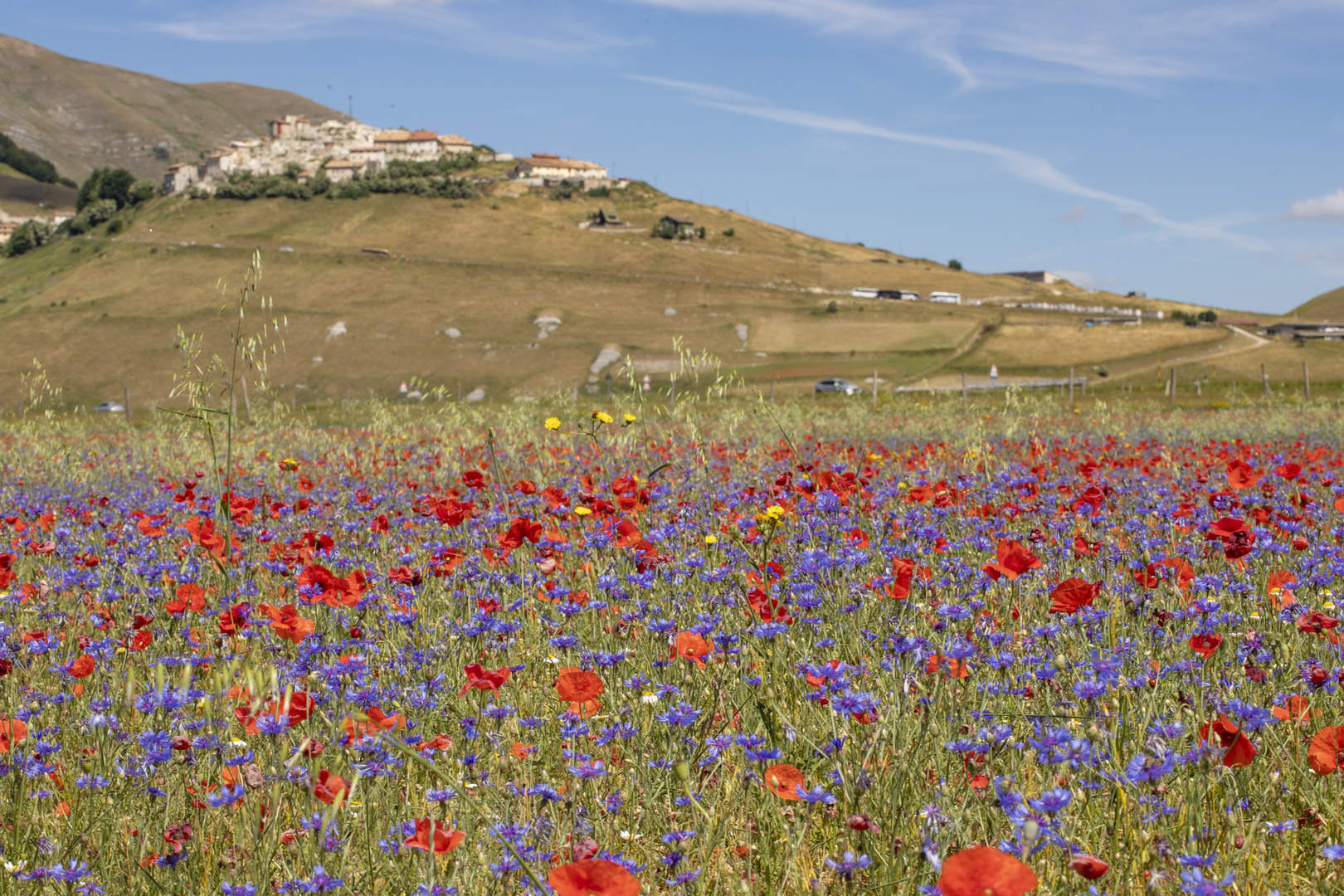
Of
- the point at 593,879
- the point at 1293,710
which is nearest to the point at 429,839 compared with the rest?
the point at 593,879

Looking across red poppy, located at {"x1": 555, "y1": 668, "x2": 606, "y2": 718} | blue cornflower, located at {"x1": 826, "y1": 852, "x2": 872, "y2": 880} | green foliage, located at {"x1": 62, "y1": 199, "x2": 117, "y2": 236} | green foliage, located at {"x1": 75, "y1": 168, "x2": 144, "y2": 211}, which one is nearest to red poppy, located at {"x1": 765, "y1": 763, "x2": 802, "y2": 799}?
blue cornflower, located at {"x1": 826, "y1": 852, "x2": 872, "y2": 880}

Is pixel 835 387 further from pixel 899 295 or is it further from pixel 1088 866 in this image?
pixel 1088 866

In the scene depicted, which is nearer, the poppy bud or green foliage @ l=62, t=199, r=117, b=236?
the poppy bud

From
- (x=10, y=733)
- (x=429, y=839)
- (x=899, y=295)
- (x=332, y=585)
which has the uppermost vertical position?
(x=899, y=295)

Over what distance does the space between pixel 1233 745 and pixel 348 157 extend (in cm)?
17547

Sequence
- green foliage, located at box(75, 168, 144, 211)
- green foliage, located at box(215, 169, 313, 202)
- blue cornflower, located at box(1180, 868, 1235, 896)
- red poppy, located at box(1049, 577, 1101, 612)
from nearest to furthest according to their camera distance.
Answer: blue cornflower, located at box(1180, 868, 1235, 896) → red poppy, located at box(1049, 577, 1101, 612) → green foliage, located at box(215, 169, 313, 202) → green foliage, located at box(75, 168, 144, 211)

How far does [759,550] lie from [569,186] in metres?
141

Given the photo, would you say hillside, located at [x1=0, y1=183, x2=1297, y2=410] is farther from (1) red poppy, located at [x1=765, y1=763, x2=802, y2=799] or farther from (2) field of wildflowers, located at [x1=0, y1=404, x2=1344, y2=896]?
(1) red poppy, located at [x1=765, y1=763, x2=802, y2=799]

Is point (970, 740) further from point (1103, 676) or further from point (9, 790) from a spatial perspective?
point (9, 790)

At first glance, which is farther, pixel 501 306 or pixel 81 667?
pixel 501 306

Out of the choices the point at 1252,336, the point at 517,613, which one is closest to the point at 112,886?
the point at 517,613

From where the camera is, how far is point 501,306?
87.3 m

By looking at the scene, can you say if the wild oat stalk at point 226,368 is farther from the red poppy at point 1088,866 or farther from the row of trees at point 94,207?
the row of trees at point 94,207

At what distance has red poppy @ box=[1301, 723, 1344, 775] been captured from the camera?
209cm
